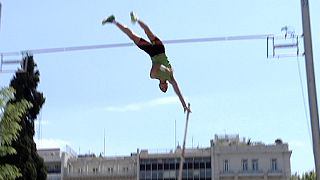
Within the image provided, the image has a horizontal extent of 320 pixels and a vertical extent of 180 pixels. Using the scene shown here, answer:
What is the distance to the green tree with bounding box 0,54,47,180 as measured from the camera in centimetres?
3412

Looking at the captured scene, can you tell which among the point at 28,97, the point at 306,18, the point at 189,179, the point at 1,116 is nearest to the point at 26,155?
the point at 28,97

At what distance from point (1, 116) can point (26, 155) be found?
14.3 m

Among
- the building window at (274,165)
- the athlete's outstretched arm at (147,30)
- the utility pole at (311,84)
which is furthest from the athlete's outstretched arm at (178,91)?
the building window at (274,165)

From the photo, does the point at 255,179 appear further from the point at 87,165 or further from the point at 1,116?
the point at 1,116

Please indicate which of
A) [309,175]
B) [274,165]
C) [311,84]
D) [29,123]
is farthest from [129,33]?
[274,165]

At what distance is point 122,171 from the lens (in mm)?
65938

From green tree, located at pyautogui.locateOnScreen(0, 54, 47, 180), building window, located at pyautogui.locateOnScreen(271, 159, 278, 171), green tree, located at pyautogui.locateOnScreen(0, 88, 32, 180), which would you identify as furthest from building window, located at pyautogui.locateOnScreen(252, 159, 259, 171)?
green tree, located at pyautogui.locateOnScreen(0, 88, 32, 180)

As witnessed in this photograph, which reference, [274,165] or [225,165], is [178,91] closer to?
[274,165]

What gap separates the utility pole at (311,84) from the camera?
11758mm

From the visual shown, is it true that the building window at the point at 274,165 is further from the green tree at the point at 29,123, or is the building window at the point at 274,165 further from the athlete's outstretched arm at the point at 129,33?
the athlete's outstretched arm at the point at 129,33

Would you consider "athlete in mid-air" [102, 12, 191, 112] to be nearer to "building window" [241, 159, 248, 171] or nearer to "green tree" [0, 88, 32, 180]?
"green tree" [0, 88, 32, 180]

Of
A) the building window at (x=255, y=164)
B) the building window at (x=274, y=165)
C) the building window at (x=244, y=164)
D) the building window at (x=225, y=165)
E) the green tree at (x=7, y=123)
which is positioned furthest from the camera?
the building window at (x=225, y=165)

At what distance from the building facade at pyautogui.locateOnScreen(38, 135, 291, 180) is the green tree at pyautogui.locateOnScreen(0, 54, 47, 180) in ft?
88.8

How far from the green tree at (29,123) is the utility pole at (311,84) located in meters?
23.4
